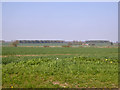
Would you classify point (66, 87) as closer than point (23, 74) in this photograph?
Yes

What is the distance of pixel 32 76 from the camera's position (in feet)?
25.5

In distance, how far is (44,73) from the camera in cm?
833

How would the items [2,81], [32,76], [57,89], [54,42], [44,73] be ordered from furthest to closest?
[54,42] → [44,73] → [32,76] → [2,81] → [57,89]

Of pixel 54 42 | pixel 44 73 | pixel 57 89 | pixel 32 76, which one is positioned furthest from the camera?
pixel 54 42

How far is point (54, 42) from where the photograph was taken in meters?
82.8

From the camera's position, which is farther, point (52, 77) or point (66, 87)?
point (52, 77)

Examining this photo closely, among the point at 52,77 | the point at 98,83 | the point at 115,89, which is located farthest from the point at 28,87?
the point at 115,89

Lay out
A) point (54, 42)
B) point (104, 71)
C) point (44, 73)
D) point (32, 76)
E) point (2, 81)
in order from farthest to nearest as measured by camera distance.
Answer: point (54, 42), point (104, 71), point (44, 73), point (32, 76), point (2, 81)

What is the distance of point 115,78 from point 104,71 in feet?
3.90

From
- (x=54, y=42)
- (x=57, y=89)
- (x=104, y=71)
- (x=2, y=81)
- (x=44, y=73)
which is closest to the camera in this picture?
(x=57, y=89)

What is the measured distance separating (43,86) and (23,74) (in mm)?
1820

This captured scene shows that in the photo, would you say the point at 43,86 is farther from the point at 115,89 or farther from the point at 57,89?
the point at 115,89

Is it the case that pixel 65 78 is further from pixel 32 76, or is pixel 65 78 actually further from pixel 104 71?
pixel 104 71

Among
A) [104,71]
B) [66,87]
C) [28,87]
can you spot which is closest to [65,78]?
[66,87]
